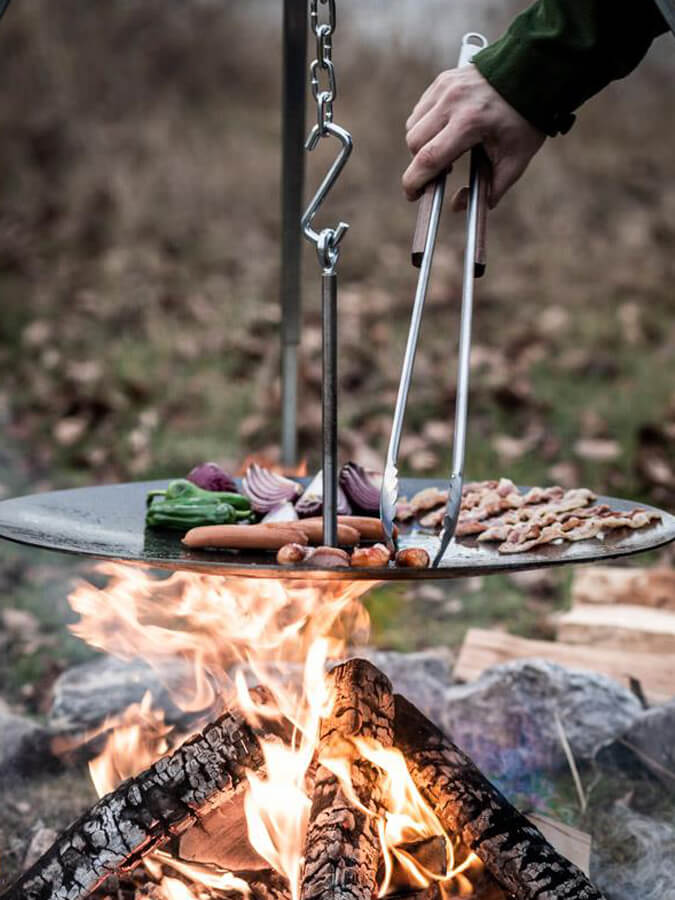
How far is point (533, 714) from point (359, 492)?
32.1 inches

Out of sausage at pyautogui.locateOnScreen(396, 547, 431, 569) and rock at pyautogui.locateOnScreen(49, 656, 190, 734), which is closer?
sausage at pyautogui.locateOnScreen(396, 547, 431, 569)

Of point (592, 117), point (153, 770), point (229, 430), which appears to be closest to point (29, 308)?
point (229, 430)

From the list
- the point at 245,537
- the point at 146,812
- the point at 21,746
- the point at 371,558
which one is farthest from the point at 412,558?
the point at 21,746

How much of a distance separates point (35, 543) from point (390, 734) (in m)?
0.63

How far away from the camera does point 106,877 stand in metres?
1.64

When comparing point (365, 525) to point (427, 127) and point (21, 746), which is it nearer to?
point (427, 127)

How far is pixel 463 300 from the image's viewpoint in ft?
4.73

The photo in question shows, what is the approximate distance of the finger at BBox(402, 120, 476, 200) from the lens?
151cm

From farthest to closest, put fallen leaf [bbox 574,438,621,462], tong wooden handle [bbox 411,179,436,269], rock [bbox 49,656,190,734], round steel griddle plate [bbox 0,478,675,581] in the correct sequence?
fallen leaf [bbox 574,438,621,462]
rock [bbox 49,656,190,734]
tong wooden handle [bbox 411,179,436,269]
round steel griddle plate [bbox 0,478,675,581]

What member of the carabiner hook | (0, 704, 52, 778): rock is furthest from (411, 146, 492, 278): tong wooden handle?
(0, 704, 52, 778): rock

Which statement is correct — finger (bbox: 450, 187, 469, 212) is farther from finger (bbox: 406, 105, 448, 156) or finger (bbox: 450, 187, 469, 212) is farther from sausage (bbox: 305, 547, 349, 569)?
sausage (bbox: 305, 547, 349, 569)

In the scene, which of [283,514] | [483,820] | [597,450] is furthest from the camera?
[597,450]

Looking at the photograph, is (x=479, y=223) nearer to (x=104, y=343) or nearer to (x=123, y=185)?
(x=104, y=343)

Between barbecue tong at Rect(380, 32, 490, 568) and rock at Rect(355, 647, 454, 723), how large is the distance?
3.23ft
